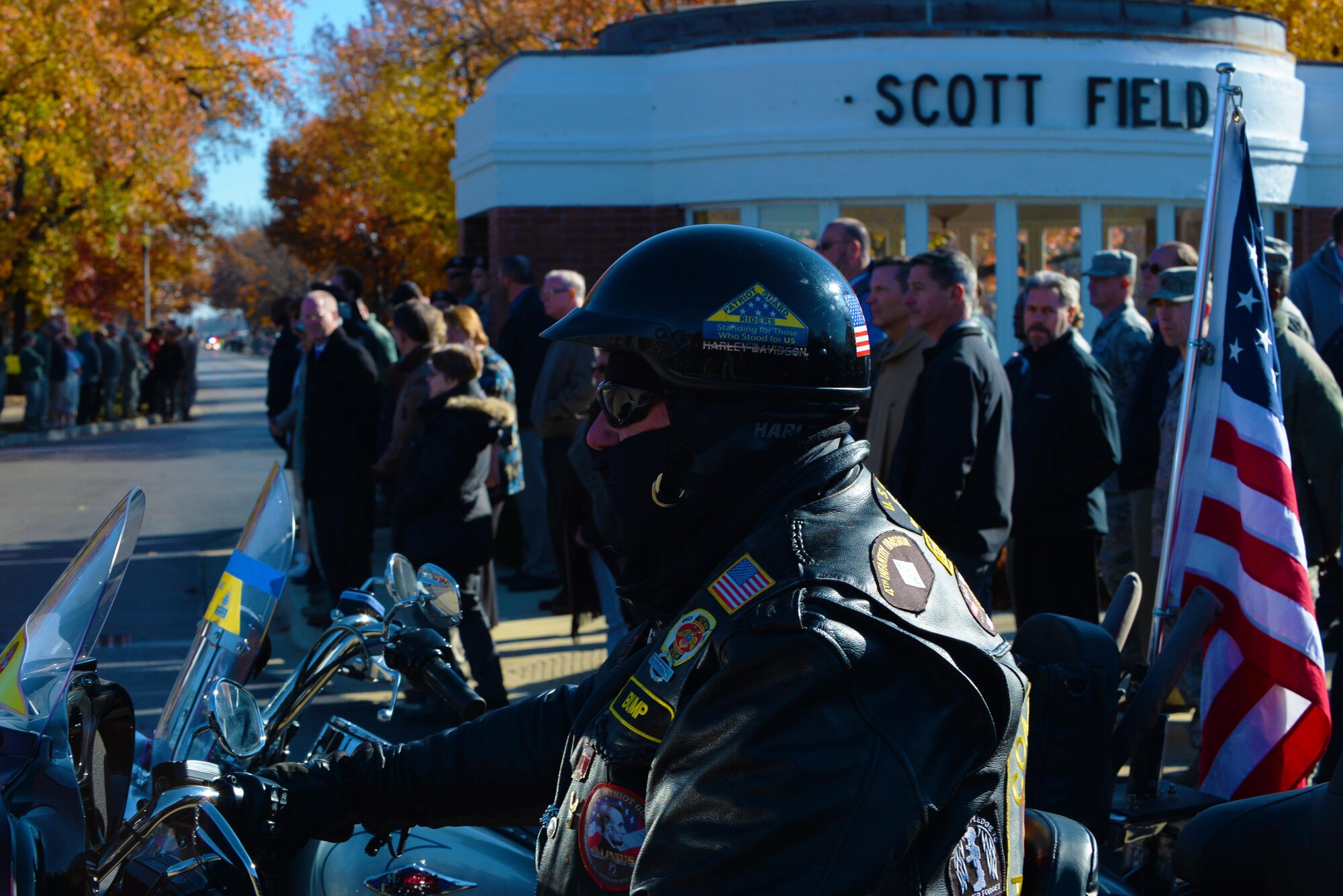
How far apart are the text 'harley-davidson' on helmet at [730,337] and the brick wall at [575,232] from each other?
10.2 m

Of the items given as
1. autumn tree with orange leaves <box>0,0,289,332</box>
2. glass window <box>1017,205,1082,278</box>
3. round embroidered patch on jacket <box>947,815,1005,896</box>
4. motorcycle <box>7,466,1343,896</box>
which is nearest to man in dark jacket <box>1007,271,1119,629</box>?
motorcycle <box>7,466,1343,896</box>

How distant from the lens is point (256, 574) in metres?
2.57

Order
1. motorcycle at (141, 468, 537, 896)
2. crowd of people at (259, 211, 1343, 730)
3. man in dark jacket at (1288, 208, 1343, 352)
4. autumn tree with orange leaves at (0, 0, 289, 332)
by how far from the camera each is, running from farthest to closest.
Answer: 1. autumn tree with orange leaves at (0, 0, 289, 332)
2. man in dark jacket at (1288, 208, 1343, 352)
3. crowd of people at (259, 211, 1343, 730)
4. motorcycle at (141, 468, 537, 896)

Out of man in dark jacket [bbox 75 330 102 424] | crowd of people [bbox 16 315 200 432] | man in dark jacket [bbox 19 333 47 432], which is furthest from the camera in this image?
man in dark jacket [bbox 75 330 102 424]

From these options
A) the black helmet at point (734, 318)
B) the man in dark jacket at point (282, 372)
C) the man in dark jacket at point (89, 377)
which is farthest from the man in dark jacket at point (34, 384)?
the black helmet at point (734, 318)

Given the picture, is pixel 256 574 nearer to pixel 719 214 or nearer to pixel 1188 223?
pixel 719 214

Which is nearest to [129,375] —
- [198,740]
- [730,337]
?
[198,740]

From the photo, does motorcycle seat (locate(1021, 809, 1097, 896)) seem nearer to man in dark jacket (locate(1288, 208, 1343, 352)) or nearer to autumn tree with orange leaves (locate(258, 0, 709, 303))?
man in dark jacket (locate(1288, 208, 1343, 352))

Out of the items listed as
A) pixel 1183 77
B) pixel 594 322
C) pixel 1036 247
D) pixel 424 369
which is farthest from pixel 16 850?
pixel 1183 77

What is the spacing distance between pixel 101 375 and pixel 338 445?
20542mm

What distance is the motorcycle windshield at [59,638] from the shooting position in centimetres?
178

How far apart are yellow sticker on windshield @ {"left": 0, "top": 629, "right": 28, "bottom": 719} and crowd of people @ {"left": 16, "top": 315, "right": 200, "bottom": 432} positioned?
22886 millimetres

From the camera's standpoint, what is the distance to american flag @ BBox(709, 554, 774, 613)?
1.51 metres

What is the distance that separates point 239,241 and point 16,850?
340 feet
